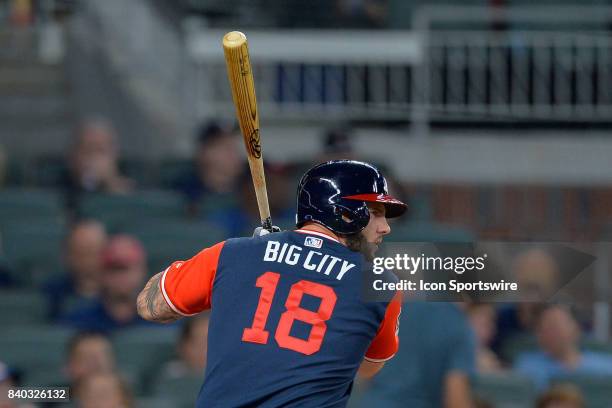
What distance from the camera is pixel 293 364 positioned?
3217 mm

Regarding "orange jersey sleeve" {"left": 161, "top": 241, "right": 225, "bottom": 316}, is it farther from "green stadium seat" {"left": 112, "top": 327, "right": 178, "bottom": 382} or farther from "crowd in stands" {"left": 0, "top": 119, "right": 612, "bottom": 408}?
"green stadium seat" {"left": 112, "top": 327, "right": 178, "bottom": 382}

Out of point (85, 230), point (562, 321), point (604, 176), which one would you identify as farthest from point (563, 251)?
point (604, 176)

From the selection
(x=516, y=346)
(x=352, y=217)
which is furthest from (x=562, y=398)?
(x=352, y=217)

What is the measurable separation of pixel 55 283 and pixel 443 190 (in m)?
3.32

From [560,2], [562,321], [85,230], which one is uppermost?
[560,2]

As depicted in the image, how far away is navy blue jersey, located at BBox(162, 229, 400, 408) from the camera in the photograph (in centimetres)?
322

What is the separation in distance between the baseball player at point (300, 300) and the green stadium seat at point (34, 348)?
2.96 metres

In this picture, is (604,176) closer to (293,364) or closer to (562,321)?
(562,321)

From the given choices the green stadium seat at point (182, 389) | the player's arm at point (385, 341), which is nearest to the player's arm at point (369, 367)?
the player's arm at point (385, 341)

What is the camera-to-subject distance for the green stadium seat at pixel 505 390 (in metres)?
5.65

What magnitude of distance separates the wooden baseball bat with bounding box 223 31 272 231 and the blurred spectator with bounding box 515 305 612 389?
8.65 feet

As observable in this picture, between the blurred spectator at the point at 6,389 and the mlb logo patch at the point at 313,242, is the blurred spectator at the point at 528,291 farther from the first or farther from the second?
the blurred spectator at the point at 6,389

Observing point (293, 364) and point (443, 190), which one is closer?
point (293, 364)

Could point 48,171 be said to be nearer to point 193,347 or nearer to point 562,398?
point 193,347
